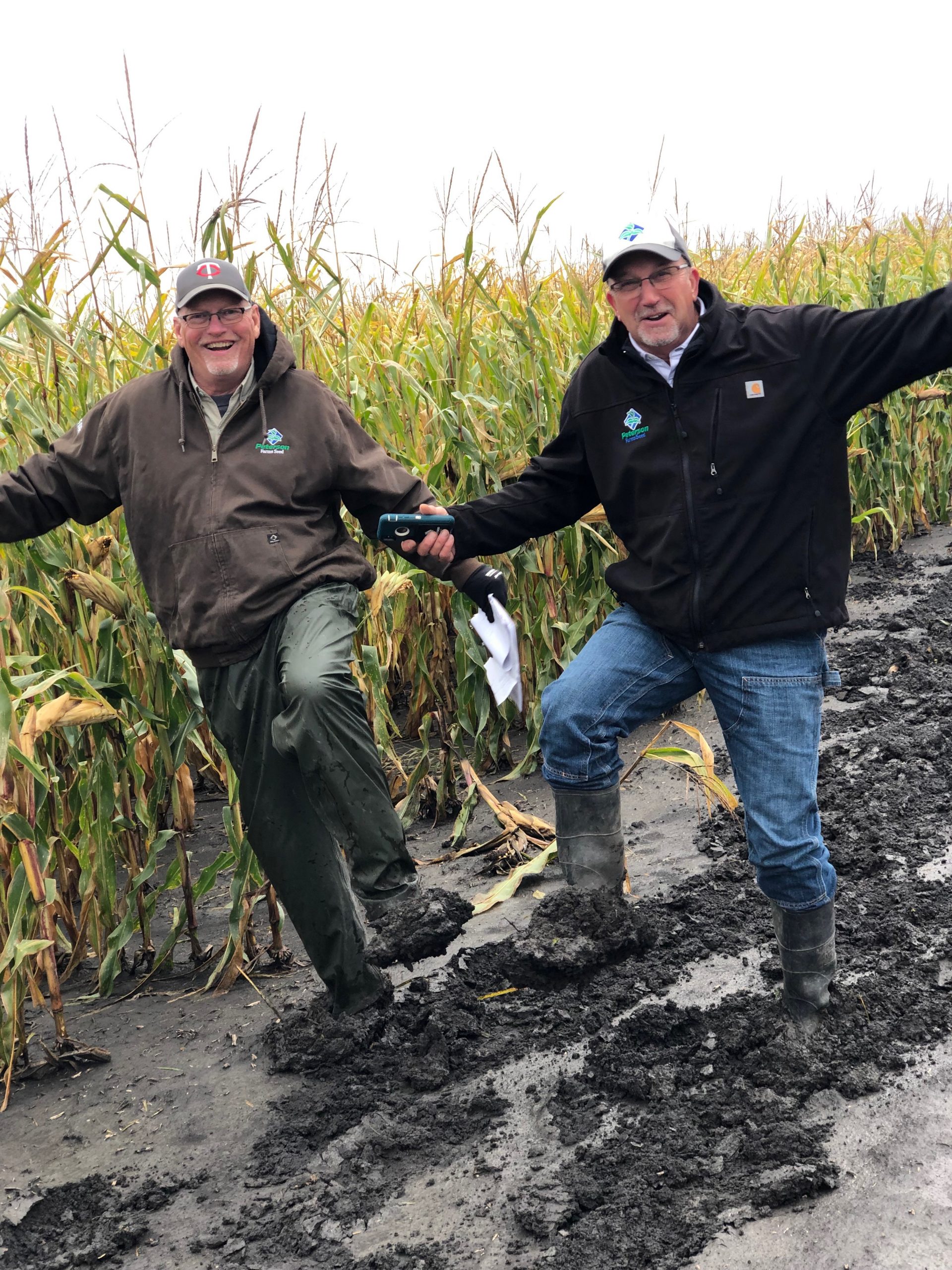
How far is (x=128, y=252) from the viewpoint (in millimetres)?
3658

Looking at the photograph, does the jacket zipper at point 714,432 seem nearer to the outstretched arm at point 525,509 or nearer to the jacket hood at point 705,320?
the jacket hood at point 705,320

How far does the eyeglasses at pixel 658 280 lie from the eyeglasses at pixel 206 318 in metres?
1.07

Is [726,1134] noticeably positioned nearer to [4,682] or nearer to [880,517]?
[4,682]

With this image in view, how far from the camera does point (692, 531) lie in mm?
2883

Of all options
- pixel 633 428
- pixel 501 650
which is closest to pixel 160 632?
pixel 501 650

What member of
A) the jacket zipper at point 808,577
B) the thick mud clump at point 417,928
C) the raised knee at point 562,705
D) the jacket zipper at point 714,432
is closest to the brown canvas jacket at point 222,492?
the raised knee at point 562,705

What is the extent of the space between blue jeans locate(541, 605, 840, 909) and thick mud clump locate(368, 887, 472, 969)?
449 millimetres

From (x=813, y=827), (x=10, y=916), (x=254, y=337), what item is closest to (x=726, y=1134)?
(x=813, y=827)

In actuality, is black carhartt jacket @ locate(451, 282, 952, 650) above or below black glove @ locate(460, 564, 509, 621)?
above

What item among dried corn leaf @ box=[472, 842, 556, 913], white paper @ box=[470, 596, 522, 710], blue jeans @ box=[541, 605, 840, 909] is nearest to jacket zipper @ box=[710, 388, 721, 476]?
blue jeans @ box=[541, 605, 840, 909]

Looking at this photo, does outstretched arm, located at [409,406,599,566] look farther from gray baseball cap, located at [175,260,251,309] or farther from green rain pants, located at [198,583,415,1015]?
gray baseball cap, located at [175,260,251,309]


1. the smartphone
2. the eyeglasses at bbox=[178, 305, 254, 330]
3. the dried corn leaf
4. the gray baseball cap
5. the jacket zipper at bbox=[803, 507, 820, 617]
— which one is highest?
the gray baseball cap

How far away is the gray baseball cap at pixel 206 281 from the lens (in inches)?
125

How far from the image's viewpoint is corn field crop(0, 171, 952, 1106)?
11.1 ft
